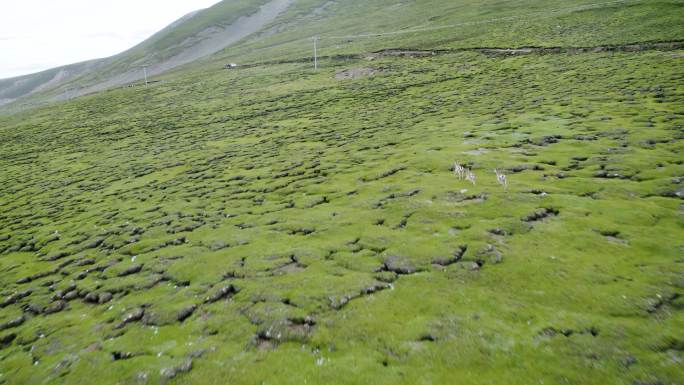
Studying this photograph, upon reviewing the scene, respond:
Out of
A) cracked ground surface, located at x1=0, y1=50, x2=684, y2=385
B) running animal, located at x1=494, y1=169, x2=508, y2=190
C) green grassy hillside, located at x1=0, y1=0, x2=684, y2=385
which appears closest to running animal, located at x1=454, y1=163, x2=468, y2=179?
green grassy hillside, located at x1=0, y1=0, x2=684, y2=385

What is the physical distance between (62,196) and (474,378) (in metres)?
38.1

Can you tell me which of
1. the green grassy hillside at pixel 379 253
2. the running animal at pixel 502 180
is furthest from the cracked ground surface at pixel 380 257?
the running animal at pixel 502 180

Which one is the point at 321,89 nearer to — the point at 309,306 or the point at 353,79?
the point at 353,79

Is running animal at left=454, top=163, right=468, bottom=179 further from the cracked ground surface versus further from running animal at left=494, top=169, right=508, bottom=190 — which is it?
running animal at left=494, top=169, right=508, bottom=190

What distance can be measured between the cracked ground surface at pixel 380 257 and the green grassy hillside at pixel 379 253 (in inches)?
3.4

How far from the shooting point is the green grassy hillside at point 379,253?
33.1ft

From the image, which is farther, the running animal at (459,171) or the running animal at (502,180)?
the running animal at (459,171)

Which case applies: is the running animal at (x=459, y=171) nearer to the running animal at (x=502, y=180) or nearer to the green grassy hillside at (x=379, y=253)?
the green grassy hillside at (x=379, y=253)

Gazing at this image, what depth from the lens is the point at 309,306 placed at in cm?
1263

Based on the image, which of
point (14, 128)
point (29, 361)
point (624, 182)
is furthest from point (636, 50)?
point (14, 128)

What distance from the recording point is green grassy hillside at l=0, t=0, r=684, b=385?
397 inches

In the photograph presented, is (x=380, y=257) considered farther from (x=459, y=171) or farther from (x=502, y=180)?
Result: (x=459, y=171)

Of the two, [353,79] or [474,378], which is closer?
[474,378]

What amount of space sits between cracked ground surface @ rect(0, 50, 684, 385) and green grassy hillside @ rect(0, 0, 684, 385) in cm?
9
